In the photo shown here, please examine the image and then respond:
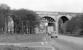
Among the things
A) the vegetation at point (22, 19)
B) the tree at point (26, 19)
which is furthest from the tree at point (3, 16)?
the tree at point (26, 19)

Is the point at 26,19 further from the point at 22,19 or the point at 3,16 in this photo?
the point at 3,16

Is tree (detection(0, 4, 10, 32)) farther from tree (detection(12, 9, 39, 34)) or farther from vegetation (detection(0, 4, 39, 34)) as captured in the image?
tree (detection(12, 9, 39, 34))

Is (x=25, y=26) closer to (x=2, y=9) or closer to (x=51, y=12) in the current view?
(x=2, y=9)

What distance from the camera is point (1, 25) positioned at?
75.1m

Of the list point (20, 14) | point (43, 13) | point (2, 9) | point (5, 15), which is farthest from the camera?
point (43, 13)

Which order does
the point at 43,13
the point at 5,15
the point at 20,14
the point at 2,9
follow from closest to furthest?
the point at 5,15, the point at 2,9, the point at 20,14, the point at 43,13

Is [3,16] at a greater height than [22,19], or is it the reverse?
[3,16]

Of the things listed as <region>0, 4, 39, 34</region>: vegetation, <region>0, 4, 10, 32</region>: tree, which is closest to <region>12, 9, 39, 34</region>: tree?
<region>0, 4, 39, 34</region>: vegetation

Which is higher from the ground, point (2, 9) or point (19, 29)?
point (2, 9)

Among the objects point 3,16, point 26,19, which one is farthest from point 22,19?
point 3,16

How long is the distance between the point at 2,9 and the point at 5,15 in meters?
6.07

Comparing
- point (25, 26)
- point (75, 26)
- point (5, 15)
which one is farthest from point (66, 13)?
point (5, 15)

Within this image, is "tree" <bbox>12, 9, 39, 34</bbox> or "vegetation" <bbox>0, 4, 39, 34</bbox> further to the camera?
"tree" <bbox>12, 9, 39, 34</bbox>

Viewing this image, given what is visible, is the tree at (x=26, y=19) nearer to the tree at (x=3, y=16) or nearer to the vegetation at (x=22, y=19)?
the vegetation at (x=22, y=19)
